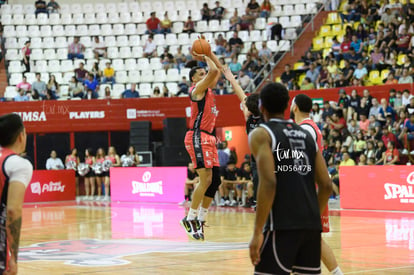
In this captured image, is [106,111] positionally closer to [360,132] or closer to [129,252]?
[360,132]

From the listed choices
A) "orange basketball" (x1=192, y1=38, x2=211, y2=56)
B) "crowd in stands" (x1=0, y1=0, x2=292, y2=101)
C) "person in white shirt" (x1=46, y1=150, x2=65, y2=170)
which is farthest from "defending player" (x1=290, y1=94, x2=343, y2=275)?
"person in white shirt" (x1=46, y1=150, x2=65, y2=170)

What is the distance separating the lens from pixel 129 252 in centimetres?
1134

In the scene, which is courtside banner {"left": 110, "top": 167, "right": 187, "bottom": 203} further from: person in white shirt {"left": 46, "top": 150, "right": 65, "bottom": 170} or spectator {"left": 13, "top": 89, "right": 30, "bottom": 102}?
spectator {"left": 13, "top": 89, "right": 30, "bottom": 102}

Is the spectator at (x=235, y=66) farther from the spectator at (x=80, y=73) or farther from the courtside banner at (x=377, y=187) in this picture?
the courtside banner at (x=377, y=187)

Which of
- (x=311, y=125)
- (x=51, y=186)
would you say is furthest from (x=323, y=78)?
(x=311, y=125)

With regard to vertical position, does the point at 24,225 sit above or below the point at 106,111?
below

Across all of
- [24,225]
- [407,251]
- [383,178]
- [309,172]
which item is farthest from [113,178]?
[309,172]

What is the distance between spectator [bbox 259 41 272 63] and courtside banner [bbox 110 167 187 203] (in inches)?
267

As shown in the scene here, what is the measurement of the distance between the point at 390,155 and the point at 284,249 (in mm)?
14816

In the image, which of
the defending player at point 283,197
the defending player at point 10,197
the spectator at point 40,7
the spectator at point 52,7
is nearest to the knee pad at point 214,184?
the defending player at point 283,197

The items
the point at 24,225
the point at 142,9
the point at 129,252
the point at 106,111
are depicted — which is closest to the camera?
the point at 129,252

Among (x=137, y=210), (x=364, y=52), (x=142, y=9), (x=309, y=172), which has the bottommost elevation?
(x=137, y=210)

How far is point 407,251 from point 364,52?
15.5 m

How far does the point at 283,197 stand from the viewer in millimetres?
5137
